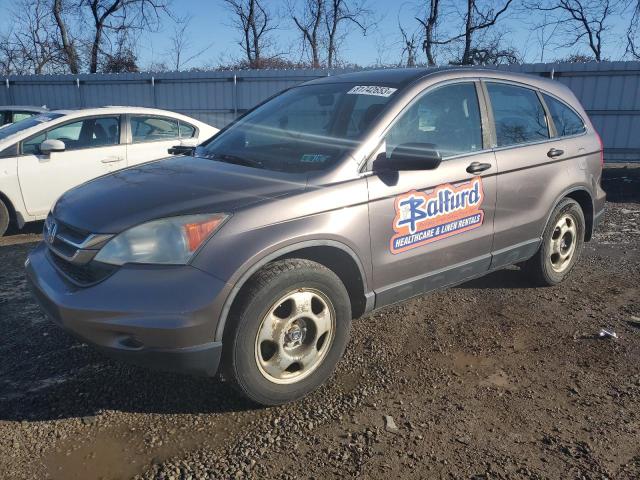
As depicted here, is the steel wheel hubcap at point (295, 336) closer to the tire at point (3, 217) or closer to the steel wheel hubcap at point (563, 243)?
the steel wheel hubcap at point (563, 243)

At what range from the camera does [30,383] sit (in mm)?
3061

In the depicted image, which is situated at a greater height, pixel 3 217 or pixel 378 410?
pixel 3 217

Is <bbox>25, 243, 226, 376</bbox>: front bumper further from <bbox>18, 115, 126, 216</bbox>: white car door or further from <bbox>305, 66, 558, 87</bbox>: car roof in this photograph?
<bbox>18, 115, 126, 216</bbox>: white car door

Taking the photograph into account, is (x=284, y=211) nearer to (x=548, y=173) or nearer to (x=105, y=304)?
(x=105, y=304)

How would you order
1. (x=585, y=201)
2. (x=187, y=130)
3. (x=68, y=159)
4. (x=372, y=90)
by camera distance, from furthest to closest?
(x=187, y=130) < (x=68, y=159) < (x=585, y=201) < (x=372, y=90)

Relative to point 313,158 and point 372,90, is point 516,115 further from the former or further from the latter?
point 313,158

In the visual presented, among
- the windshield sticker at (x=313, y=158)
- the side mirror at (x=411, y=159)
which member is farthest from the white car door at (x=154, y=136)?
the side mirror at (x=411, y=159)

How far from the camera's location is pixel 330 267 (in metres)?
3.06

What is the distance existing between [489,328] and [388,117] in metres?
1.78

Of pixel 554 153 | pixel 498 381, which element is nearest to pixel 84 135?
pixel 554 153

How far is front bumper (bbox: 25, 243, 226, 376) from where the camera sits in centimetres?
241

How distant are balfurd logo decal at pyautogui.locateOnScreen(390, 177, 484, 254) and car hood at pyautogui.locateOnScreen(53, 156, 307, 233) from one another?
0.68 m

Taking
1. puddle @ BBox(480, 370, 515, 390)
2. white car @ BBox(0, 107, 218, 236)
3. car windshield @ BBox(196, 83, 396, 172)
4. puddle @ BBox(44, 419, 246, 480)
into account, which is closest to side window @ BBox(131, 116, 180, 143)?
white car @ BBox(0, 107, 218, 236)

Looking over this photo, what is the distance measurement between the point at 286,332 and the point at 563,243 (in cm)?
309
